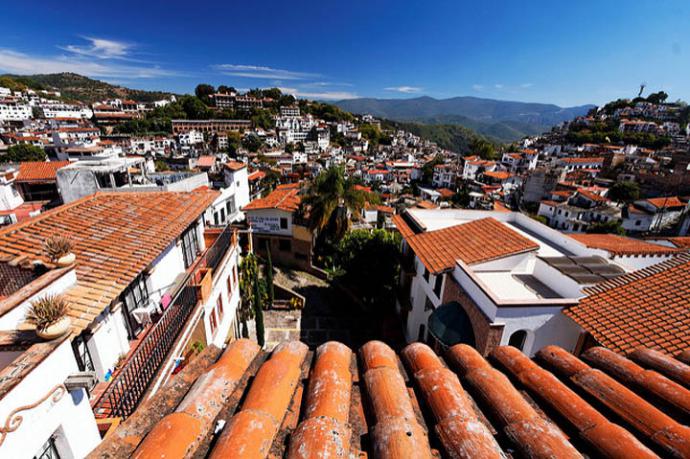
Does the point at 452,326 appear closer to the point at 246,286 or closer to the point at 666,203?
the point at 246,286

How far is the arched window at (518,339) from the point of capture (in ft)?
32.4

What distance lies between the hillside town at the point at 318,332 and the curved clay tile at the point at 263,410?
0.02m

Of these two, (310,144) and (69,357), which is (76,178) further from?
(310,144)

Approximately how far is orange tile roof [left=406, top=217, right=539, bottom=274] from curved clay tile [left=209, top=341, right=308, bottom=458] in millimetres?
9415

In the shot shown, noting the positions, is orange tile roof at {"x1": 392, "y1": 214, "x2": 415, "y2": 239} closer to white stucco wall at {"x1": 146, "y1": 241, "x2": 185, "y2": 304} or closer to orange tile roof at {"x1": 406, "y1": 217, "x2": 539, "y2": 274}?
orange tile roof at {"x1": 406, "y1": 217, "x2": 539, "y2": 274}

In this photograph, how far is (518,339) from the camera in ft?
33.1

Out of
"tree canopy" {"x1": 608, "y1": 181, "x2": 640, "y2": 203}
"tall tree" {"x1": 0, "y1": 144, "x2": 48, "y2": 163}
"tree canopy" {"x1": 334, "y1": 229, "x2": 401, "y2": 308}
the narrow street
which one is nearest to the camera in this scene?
the narrow street

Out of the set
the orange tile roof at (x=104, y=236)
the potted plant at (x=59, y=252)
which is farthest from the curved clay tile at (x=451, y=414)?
the potted plant at (x=59, y=252)

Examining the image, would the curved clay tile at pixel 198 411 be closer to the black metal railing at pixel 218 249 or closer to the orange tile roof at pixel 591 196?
the black metal railing at pixel 218 249

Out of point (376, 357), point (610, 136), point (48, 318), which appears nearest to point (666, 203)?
point (376, 357)

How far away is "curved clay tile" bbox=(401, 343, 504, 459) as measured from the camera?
8.05 feet

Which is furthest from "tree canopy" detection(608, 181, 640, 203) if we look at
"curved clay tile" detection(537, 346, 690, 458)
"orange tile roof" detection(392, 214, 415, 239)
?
"curved clay tile" detection(537, 346, 690, 458)

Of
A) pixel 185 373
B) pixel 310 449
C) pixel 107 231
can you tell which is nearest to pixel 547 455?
pixel 310 449

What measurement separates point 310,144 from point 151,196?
133m
